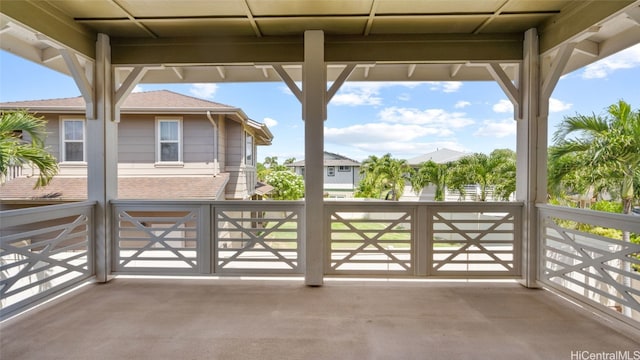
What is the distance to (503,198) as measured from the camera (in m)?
7.94

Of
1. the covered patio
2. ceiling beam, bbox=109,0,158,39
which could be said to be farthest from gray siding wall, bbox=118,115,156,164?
ceiling beam, bbox=109,0,158,39

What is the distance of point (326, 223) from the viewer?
356cm

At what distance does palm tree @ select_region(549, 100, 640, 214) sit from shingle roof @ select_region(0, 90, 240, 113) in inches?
239

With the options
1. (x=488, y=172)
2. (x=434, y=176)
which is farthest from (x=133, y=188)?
(x=488, y=172)

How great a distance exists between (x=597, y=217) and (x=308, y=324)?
2.79 m

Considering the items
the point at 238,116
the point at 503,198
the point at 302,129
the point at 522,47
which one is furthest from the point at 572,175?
the point at 238,116

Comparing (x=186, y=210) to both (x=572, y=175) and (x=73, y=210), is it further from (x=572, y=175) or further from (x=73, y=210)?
(x=572, y=175)

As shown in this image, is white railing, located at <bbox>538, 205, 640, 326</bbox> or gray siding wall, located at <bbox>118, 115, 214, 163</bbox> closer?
white railing, located at <bbox>538, 205, 640, 326</bbox>

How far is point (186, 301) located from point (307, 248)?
1.34 metres

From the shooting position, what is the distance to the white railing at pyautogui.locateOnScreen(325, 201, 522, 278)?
3.57 m

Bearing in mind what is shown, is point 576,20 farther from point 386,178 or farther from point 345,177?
point 345,177

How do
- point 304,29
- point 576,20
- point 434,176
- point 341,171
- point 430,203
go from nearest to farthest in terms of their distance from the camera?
point 576,20 → point 304,29 → point 430,203 → point 434,176 → point 341,171

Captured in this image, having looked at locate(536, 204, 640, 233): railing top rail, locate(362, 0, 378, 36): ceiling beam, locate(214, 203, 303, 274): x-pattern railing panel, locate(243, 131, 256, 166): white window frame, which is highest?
locate(362, 0, 378, 36): ceiling beam

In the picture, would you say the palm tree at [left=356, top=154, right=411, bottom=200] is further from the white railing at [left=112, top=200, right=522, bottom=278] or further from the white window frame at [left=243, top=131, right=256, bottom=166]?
the white railing at [left=112, top=200, right=522, bottom=278]
